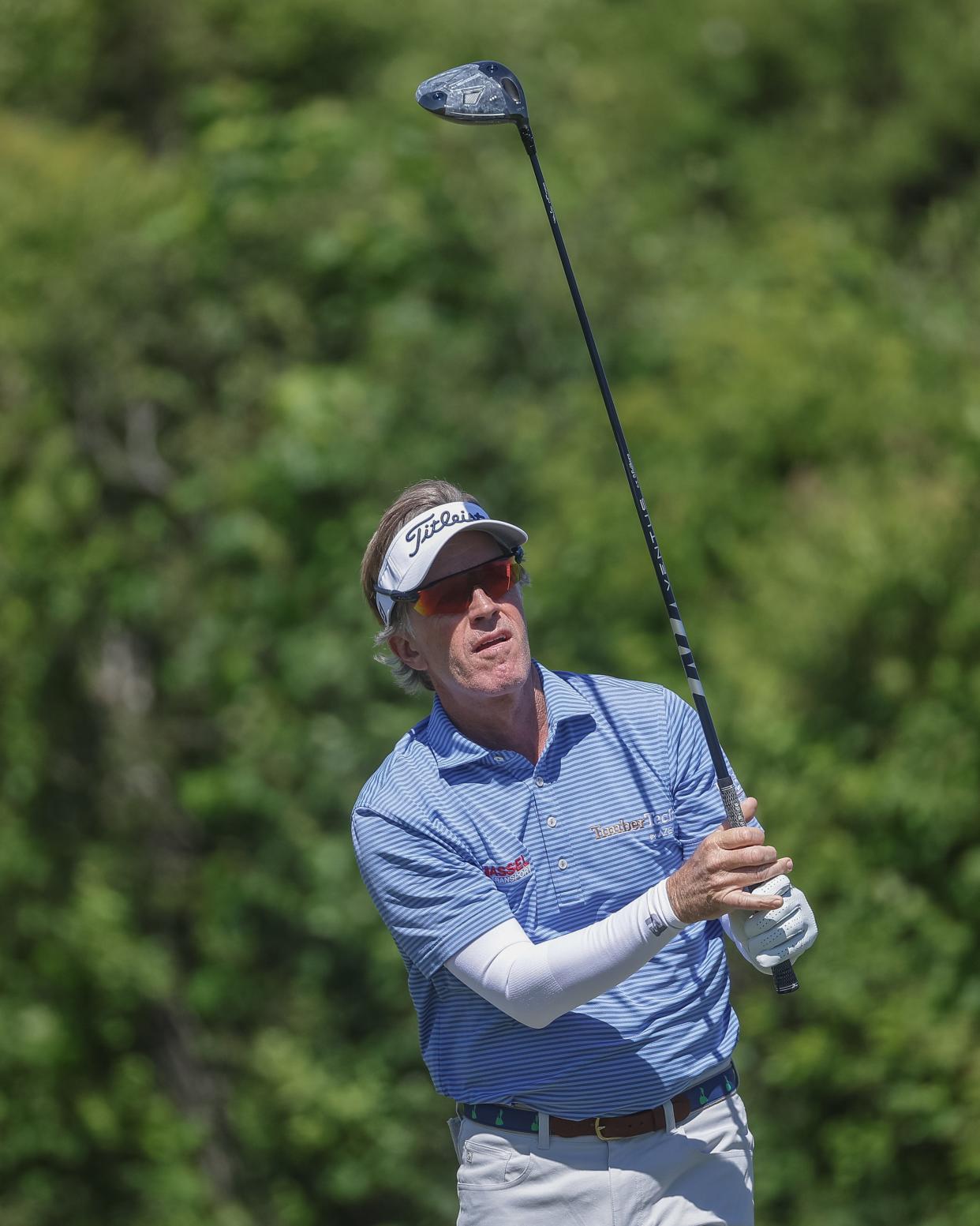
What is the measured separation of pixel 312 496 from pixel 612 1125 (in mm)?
5763

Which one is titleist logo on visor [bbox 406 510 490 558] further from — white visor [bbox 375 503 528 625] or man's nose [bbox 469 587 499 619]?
man's nose [bbox 469 587 499 619]

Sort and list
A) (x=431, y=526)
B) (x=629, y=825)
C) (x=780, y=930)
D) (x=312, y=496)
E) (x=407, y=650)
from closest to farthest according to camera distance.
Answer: (x=780, y=930) < (x=629, y=825) < (x=431, y=526) < (x=407, y=650) < (x=312, y=496)

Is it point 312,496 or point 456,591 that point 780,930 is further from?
point 312,496

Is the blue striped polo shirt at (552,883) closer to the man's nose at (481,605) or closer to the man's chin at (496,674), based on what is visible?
the man's chin at (496,674)

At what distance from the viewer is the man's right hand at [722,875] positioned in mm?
2271

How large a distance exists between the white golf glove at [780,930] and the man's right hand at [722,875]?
0.10m

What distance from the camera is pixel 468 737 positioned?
273 centimetres

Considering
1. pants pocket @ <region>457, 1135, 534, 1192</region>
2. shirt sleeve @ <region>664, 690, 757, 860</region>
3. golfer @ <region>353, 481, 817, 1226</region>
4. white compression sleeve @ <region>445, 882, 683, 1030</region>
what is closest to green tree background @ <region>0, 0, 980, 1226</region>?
shirt sleeve @ <region>664, 690, 757, 860</region>

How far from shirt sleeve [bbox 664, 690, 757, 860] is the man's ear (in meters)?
0.45

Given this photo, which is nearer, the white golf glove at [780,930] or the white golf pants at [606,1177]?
the white golf glove at [780,930]

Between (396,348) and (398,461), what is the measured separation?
0.68m

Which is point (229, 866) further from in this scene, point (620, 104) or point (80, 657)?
point (620, 104)

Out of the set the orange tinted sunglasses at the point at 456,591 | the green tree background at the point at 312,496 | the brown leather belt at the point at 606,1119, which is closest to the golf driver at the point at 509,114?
the orange tinted sunglasses at the point at 456,591

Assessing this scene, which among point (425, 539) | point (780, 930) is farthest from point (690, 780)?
point (425, 539)
